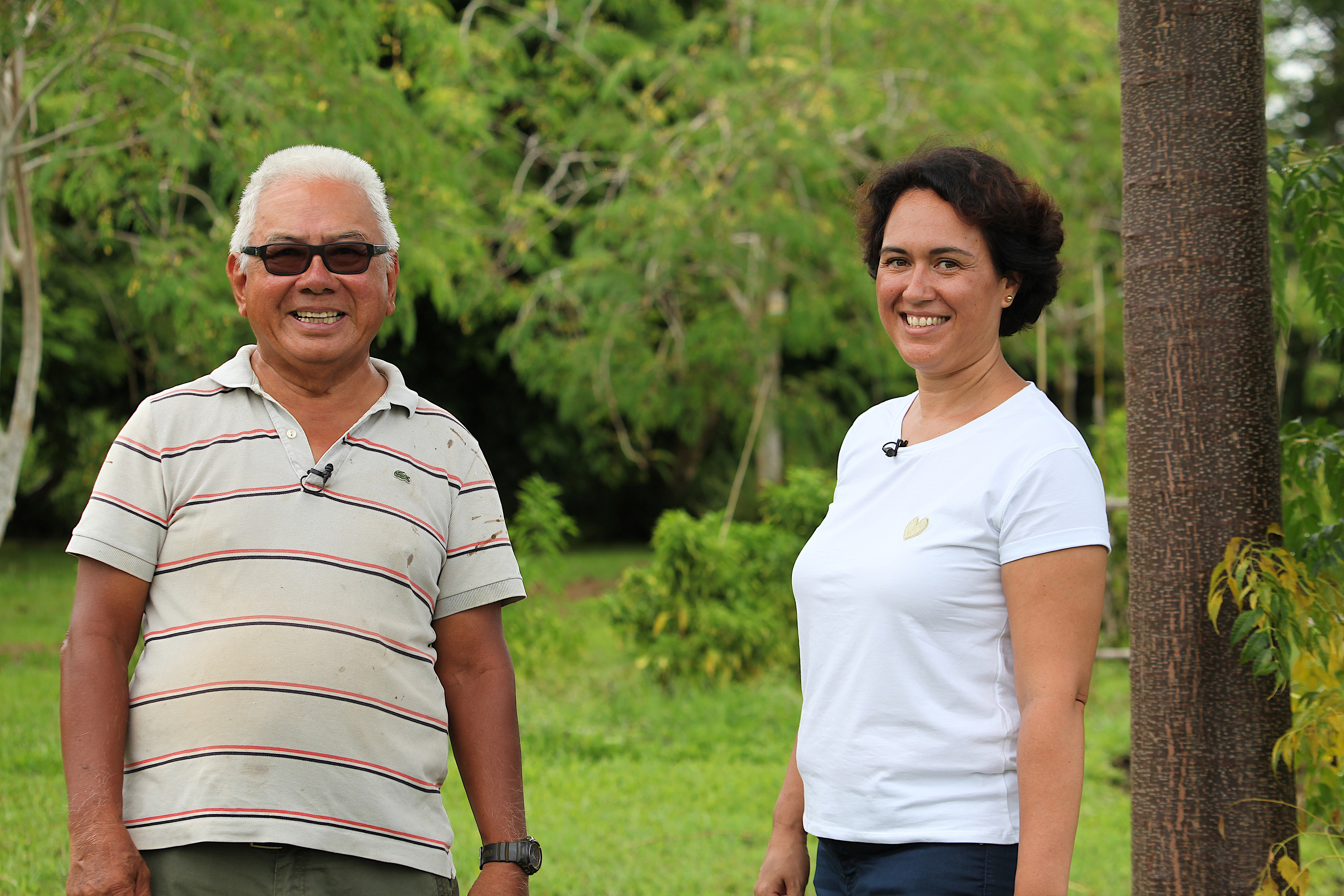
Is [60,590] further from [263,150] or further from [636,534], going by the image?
[636,534]

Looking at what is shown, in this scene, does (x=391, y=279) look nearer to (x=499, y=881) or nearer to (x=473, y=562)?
(x=473, y=562)

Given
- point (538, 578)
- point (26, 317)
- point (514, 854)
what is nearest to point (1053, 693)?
point (514, 854)

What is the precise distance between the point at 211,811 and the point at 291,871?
153 mm

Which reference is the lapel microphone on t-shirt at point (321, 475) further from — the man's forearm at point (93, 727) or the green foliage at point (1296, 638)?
the green foliage at point (1296, 638)

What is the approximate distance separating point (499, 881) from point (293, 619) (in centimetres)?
57

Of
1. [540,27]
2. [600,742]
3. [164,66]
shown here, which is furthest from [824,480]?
[540,27]

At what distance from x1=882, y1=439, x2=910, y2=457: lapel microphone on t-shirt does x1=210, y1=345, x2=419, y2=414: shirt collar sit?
2.67 ft

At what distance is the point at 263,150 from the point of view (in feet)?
21.4

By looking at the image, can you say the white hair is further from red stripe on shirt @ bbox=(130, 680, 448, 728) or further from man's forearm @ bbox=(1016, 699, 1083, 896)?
man's forearm @ bbox=(1016, 699, 1083, 896)

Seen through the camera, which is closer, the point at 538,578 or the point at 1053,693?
the point at 1053,693

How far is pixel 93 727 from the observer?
5.95ft

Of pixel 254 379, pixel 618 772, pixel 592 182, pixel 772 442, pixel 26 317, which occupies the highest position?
pixel 592 182

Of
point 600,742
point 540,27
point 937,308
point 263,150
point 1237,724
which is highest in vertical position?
point 540,27

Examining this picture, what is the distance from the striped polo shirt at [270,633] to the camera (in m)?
1.84
